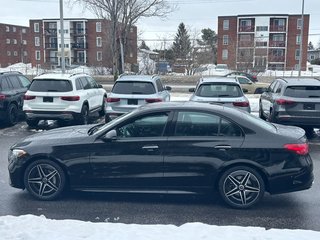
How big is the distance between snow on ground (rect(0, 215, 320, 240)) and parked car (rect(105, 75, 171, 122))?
6.34 m

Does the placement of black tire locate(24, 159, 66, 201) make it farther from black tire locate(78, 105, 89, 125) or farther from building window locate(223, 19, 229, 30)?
building window locate(223, 19, 229, 30)

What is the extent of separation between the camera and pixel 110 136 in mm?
5781

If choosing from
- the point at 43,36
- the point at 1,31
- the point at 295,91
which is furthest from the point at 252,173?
the point at 1,31

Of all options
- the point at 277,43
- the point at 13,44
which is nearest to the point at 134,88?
the point at 277,43

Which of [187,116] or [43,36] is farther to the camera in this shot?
[43,36]

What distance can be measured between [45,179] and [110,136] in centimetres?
120

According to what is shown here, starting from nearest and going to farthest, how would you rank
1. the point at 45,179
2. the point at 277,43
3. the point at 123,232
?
the point at 123,232 < the point at 45,179 < the point at 277,43

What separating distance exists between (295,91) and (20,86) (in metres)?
9.13

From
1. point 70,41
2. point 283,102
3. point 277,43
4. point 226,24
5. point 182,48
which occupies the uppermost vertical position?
point 226,24

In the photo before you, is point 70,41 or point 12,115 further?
point 70,41

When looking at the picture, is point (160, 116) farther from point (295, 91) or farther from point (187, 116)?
point (295, 91)

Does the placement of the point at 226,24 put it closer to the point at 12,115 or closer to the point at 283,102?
the point at 12,115

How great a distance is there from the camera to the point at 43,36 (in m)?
70.4

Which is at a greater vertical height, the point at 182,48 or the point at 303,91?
the point at 182,48
